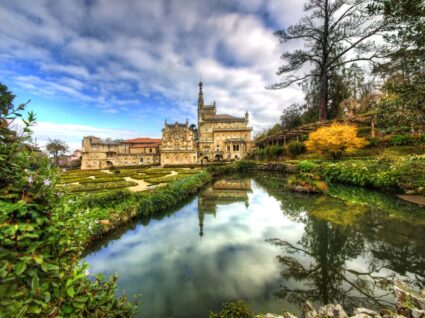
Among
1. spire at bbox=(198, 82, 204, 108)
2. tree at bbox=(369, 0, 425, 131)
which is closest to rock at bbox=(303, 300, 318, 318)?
tree at bbox=(369, 0, 425, 131)

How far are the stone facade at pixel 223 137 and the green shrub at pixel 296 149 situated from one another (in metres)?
20.5

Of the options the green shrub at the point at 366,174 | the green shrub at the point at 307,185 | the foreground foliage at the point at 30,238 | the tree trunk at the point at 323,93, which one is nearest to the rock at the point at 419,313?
the foreground foliage at the point at 30,238

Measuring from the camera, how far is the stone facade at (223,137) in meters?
54.3

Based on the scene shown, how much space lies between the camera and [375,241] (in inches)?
252

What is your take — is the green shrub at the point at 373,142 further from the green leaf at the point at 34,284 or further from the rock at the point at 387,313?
the green leaf at the point at 34,284

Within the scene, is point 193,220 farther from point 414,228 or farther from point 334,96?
point 334,96

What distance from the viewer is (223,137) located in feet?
190

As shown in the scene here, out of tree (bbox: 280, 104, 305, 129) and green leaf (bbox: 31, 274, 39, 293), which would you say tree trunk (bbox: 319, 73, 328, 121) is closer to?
tree (bbox: 280, 104, 305, 129)

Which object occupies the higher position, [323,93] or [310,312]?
[323,93]

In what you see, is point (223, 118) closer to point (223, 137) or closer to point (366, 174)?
point (223, 137)

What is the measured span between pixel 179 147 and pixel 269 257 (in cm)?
4704

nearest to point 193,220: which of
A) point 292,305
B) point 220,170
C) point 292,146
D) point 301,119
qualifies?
point 292,305

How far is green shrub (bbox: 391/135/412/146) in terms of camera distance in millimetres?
23031

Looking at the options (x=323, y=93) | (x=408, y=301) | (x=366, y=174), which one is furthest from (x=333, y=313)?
(x=323, y=93)
